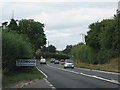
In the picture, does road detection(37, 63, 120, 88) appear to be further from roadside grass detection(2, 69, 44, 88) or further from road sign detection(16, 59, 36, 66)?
road sign detection(16, 59, 36, 66)

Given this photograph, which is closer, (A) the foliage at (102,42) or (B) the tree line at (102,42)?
(B) the tree line at (102,42)

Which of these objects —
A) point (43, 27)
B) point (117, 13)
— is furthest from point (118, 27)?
point (43, 27)

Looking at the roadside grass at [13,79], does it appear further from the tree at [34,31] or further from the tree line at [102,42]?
the tree at [34,31]

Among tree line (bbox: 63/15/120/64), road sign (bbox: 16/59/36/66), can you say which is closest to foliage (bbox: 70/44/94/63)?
tree line (bbox: 63/15/120/64)

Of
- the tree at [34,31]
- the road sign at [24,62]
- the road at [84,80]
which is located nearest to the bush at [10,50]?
the road sign at [24,62]

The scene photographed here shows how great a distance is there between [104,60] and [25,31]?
24.7 meters

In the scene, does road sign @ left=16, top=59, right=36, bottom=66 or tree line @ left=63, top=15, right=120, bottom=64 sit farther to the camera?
tree line @ left=63, top=15, right=120, bottom=64

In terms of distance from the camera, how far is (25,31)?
272 feet

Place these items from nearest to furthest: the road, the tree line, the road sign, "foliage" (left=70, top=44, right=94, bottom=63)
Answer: the road < the road sign < the tree line < "foliage" (left=70, top=44, right=94, bottom=63)

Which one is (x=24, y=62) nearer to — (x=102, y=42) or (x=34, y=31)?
(x=102, y=42)

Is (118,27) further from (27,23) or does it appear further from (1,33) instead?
(27,23)

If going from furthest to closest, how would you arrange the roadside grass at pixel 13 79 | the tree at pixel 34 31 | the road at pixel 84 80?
the tree at pixel 34 31 → the roadside grass at pixel 13 79 → the road at pixel 84 80

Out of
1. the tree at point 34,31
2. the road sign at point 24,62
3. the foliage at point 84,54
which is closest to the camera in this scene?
the road sign at point 24,62

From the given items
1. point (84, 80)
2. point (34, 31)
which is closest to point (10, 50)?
point (84, 80)
